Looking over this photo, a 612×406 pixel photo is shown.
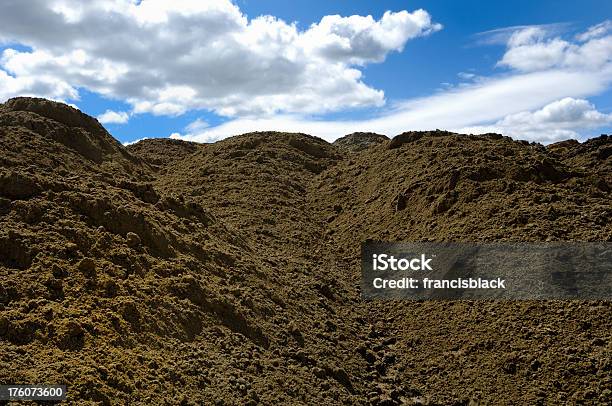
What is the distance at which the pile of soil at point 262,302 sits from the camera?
691 centimetres

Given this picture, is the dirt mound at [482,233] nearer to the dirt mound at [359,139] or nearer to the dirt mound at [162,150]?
the dirt mound at [162,150]

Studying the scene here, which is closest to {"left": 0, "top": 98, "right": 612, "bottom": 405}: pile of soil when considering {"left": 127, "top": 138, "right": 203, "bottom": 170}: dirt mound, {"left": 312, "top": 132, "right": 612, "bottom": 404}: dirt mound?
{"left": 312, "top": 132, "right": 612, "bottom": 404}: dirt mound

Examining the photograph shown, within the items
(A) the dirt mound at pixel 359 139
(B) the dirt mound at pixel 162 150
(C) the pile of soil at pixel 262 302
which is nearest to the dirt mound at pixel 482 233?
(C) the pile of soil at pixel 262 302

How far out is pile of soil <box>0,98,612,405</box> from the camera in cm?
691

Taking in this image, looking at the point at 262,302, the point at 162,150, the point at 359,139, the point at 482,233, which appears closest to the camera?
the point at 262,302

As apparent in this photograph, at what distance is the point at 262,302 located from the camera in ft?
32.1

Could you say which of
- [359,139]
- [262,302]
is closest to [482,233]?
[262,302]

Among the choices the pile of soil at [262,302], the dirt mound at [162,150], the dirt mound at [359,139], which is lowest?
the pile of soil at [262,302]

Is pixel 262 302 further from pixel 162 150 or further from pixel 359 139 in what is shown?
pixel 359 139

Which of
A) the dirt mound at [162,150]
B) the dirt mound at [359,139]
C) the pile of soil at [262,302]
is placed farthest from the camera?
the dirt mound at [359,139]

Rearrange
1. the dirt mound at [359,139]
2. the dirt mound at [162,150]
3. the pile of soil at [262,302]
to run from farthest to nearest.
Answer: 1. the dirt mound at [359,139]
2. the dirt mound at [162,150]
3. the pile of soil at [262,302]

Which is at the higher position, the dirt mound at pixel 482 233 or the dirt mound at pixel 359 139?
the dirt mound at pixel 359 139

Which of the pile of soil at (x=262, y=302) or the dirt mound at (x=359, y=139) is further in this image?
the dirt mound at (x=359, y=139)

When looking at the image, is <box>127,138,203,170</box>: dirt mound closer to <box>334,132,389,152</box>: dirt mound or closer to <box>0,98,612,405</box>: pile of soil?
<box>0,98,612,405</box>: pile of soil
